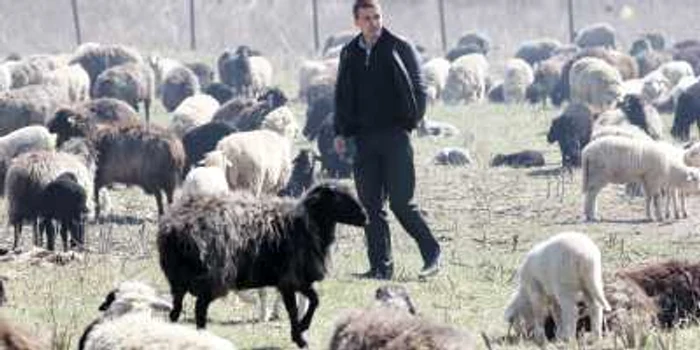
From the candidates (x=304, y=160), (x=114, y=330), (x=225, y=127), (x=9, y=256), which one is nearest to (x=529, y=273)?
(x=114, y=330)

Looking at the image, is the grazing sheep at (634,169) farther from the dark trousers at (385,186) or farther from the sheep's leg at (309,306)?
the sheep's leg at (309,306)

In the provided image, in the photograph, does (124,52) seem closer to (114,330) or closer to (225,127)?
(225,127)

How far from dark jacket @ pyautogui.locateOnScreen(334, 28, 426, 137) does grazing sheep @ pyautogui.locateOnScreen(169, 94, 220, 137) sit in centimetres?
1265

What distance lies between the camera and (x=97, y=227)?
17266 mm

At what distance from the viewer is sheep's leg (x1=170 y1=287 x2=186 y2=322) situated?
9.62 m

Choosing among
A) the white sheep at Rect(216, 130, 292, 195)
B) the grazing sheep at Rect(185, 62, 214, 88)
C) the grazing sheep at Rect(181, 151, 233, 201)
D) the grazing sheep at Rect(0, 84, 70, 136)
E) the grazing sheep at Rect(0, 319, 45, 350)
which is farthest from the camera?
the grazing sheep at Rect(185, 62, 214, 88)

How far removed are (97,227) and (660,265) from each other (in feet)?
26.4

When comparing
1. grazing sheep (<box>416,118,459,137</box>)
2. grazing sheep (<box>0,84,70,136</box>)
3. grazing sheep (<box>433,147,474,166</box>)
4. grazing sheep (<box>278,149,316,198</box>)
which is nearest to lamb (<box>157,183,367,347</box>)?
grazing sheep (<box>278,149,316,198</box>)

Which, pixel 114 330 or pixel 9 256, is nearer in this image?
pixel 114 330

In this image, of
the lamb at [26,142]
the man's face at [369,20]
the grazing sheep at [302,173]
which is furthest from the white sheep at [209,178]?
the lamb at [26,142]

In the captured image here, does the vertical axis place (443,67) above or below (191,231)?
above

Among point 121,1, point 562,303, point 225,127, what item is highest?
point 121,1

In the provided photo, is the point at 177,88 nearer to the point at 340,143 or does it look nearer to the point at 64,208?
the point at 64,208

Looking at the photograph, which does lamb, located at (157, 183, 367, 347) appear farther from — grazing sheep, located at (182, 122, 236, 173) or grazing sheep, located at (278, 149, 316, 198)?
grazing sheep, located at (182, 122, 236, 173)
